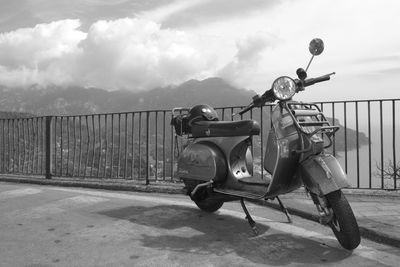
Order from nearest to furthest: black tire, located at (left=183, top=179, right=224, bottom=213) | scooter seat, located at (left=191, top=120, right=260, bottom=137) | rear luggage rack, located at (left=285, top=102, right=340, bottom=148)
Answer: rear luggage rack, located at (left=285, top=102, right=340, bottom=148)
scooter seat, located at (left=191, top=120, right=260, bottom=137)
black tire, located at (left=183, top=179, right=224, bottom=213)

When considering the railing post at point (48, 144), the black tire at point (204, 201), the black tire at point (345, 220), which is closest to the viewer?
the black tire at point (345, 220)

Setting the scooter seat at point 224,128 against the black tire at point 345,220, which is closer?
the black tire at point 345,220

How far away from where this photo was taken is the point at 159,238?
12.9 ft

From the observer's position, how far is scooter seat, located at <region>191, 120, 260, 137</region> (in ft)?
14.3

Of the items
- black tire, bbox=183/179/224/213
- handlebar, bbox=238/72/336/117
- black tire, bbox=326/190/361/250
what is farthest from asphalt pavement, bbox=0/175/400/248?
handlebar, bbox=238/72/336/117

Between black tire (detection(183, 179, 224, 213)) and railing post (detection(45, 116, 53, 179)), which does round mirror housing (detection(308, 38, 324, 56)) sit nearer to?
black tire (detection(183, 179, 224, 213))

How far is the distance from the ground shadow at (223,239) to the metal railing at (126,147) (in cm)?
174

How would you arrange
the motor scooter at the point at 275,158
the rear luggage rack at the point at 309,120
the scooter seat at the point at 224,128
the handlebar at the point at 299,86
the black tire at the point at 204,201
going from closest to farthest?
1. the motor scooter at the point at 275,158
2. the rear luggage rack at the point at 309,120
3. the handlebar at the point at 299,86
4. the scooter seat at the point at 224,128
5. the black tire at the point at 204,201

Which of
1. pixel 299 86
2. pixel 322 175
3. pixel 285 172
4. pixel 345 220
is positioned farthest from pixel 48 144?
pixel 345 220

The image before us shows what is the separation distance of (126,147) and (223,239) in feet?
13.7

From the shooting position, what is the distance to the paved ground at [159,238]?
3373mm

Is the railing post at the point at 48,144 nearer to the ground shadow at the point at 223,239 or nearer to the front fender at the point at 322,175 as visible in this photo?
the ground shadow at the point at 223,239

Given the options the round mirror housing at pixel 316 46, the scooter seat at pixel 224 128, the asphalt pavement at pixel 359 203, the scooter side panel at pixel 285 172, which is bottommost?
the asphalt pavement at pixel 359 203

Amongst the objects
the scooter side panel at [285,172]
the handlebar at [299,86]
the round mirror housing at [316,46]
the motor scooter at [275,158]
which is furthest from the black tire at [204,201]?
the round mirror housing at [316,46]
